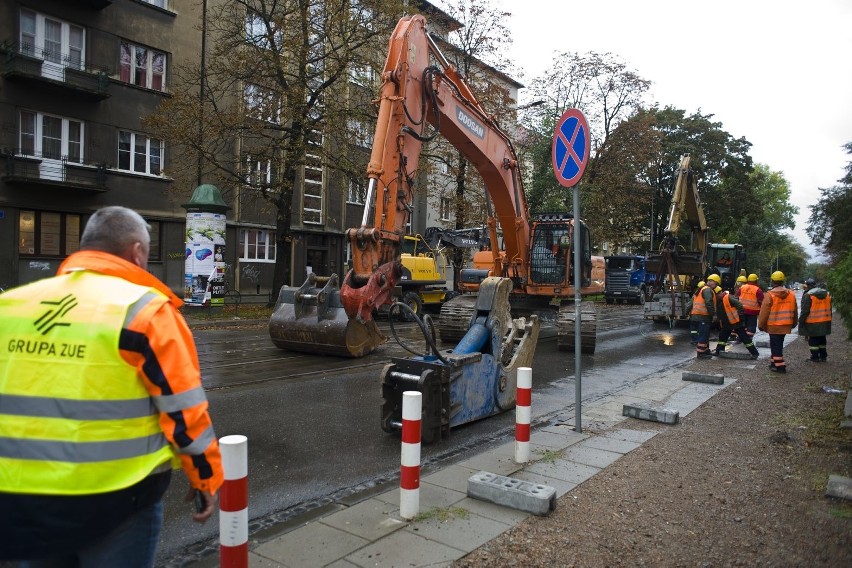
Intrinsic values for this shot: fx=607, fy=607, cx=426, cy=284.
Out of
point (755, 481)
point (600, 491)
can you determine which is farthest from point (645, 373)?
point (600, 491)

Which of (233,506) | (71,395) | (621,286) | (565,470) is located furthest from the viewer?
(621,286)

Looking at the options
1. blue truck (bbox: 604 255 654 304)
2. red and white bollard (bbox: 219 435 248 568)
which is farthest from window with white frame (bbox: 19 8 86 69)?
blue truck (bbox: 604 255 654 304)

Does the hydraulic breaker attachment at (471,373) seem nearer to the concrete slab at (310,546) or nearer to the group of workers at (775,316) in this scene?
the concrete slab at (310,546)

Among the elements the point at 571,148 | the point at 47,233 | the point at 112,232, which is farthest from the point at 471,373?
the point at 47,233

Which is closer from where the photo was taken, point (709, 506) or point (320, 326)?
point (709, 506)

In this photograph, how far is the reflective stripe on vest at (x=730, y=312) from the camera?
527 inches

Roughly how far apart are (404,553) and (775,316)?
32.9 ft

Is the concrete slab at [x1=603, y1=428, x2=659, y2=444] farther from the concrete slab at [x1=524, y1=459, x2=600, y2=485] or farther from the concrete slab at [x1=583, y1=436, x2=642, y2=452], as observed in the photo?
the concrete slab at [x1=524, y1=459, x2=600, y2=485]

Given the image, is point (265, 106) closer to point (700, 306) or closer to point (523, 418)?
point (700, 306)

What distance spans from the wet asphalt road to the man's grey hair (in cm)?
230

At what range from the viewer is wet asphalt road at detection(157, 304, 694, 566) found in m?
4.60

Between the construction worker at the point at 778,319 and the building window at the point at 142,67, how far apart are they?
22913 millimetres

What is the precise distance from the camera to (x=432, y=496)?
4.58m

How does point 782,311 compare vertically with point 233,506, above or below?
above
